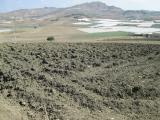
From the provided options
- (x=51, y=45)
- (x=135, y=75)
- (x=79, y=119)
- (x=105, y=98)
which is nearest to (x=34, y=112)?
(x=79, y=119)

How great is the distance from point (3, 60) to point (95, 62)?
6064 mm

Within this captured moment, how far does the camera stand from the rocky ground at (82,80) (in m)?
14.4

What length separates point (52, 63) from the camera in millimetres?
22781

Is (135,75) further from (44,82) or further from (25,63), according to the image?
(25,63)

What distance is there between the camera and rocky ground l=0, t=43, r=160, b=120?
14.4 meters

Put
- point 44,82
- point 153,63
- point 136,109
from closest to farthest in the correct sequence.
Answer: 1. point 136,109
2. point 44,82
3. point 153,63

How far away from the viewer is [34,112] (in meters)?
14.4

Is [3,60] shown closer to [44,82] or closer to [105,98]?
[44,82]

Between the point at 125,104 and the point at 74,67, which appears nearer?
the point at 125,104

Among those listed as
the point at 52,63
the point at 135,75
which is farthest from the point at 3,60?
the point at 135,75

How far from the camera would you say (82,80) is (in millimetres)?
18953

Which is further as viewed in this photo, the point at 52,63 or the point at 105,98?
the point at 52,63

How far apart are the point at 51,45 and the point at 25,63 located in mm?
4262

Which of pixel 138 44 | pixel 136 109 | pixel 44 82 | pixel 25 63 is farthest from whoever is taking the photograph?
pixel 138 44
